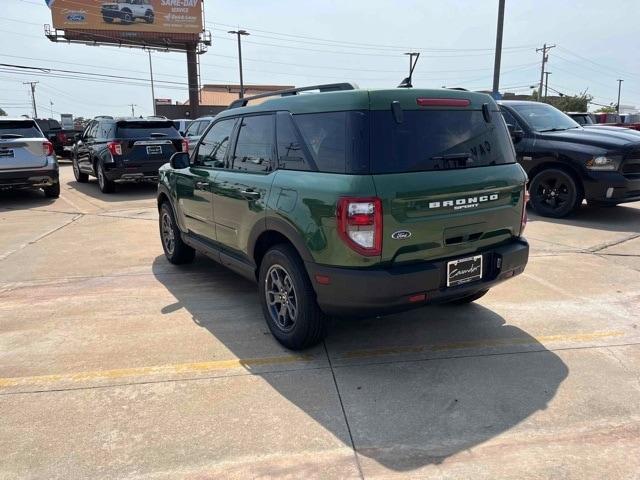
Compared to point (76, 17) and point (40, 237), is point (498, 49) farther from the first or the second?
point (76, 17)

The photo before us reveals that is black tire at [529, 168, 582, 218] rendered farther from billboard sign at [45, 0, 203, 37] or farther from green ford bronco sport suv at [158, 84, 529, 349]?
billboard sign at [45, 0, 203, 37]

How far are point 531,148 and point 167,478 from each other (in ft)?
27.1

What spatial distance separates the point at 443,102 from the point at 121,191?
1146 centimetres

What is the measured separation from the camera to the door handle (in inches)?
161

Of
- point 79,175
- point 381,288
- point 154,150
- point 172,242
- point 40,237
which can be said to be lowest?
point 40,237

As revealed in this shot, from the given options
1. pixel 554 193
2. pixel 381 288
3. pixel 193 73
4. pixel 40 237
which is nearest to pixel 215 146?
pixel 381 288

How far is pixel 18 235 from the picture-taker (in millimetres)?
8344

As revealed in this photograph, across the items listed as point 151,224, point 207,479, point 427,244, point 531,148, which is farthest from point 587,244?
point 151,224

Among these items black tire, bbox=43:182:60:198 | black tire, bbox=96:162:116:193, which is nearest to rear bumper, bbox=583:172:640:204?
black tire, bbox=96:162:116:193

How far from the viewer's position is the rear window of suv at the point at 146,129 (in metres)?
12.2

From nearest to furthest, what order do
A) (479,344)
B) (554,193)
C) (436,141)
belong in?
(436,141) → (479,344) → (554,193)

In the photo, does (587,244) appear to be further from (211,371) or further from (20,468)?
(20,468)

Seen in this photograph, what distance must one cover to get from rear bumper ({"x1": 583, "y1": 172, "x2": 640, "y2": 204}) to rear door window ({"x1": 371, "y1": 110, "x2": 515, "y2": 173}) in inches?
200

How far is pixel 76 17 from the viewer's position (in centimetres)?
4419
